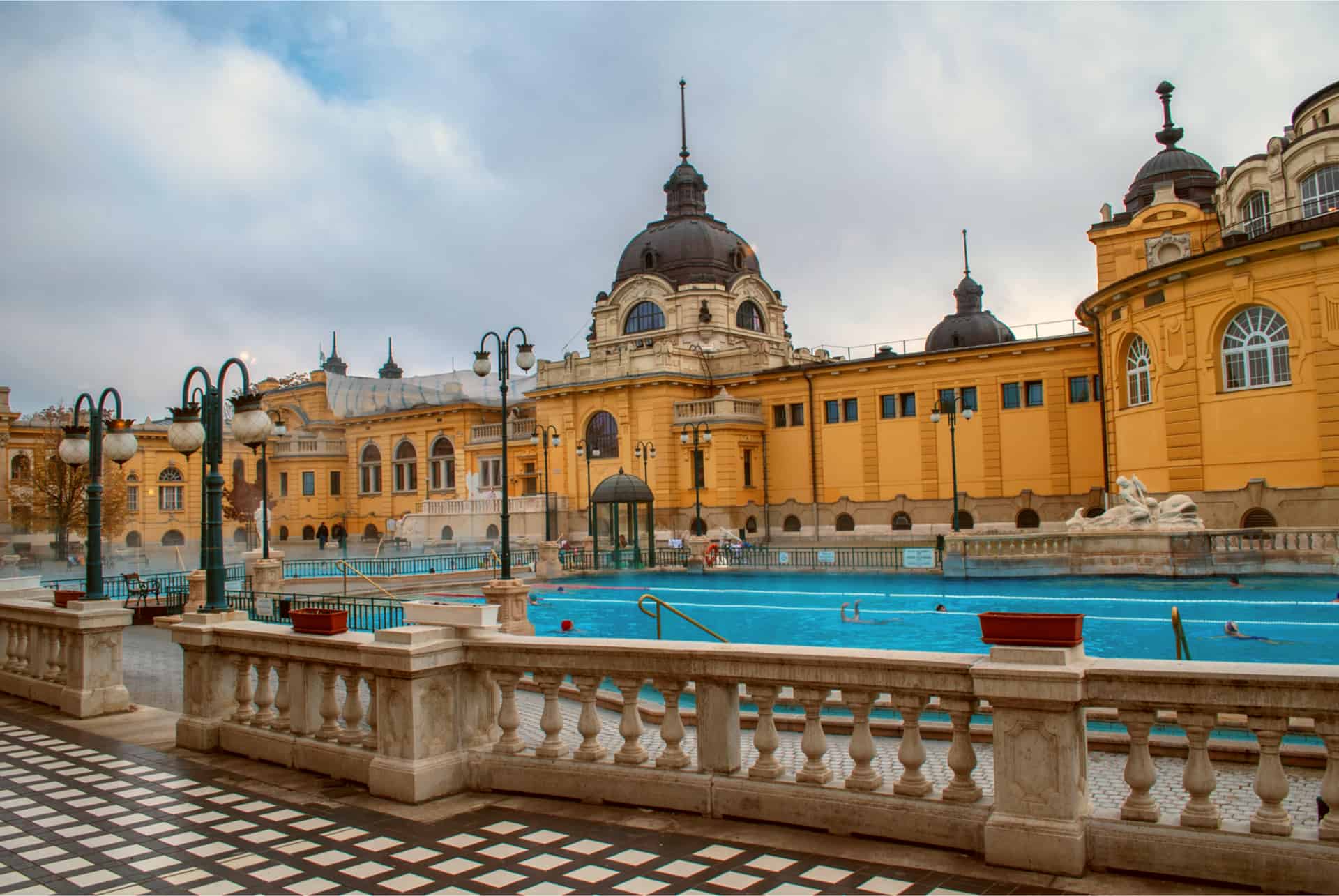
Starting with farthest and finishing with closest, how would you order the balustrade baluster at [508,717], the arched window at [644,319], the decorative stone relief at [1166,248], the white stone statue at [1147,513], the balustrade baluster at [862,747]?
1. the arched window at [644,319]
2. the decorative stone relief at [1166,248]
3. the white stone statue at [1147,513]
4. the balustrade baluster at [508,717]
5. the balustrade baluster at [862,747]

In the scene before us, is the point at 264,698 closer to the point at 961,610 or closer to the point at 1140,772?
the point at 1140,772

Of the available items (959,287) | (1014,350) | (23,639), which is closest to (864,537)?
(1014,350)

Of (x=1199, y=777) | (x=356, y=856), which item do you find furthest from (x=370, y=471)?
(x=1199, y=777)

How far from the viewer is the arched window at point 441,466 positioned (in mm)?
64125

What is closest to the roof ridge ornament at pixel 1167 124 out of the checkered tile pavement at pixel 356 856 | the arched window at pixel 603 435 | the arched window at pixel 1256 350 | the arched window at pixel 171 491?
the arched window at pixel 1256 350

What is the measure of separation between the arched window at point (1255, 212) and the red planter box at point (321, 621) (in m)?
34.5

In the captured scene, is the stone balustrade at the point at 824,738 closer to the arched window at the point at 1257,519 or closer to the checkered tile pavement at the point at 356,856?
the checkered tile pavement at the point at 356,856

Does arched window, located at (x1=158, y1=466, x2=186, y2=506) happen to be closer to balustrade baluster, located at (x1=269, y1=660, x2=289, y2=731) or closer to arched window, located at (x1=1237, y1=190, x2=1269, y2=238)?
arched window, located at (x1=1237, y1=190, x2=1269, y2=238)

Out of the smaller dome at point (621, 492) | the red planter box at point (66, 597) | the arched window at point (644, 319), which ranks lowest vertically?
the red planter box at point (66, 597)

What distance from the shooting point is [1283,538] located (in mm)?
24547

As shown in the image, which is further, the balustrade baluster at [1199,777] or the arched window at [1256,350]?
the arched window at [1256,350]

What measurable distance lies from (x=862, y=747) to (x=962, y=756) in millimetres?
588

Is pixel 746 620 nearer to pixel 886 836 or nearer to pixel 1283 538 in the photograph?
pixel 1283 538

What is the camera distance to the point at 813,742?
19.3 feet
